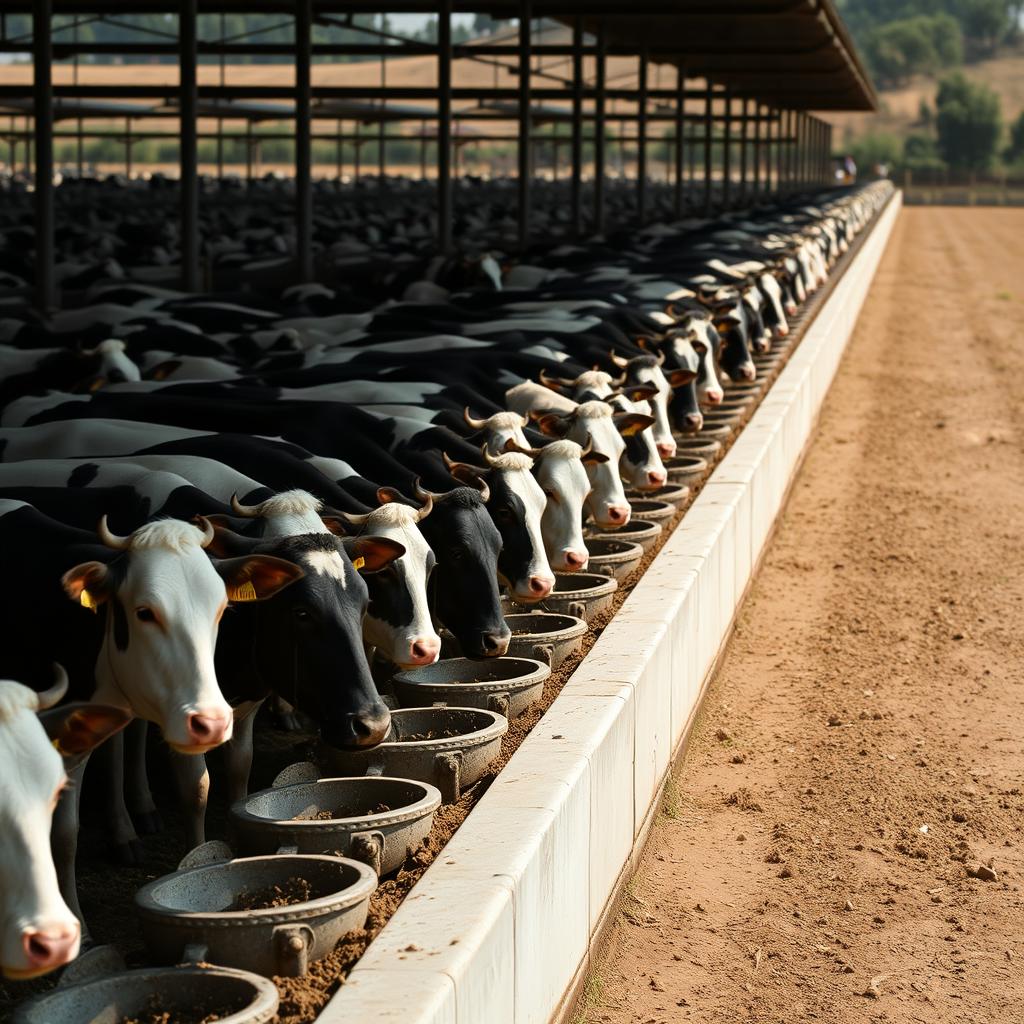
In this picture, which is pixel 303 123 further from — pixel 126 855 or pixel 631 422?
pixel 126 855

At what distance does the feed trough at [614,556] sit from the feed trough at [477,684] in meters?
2.14

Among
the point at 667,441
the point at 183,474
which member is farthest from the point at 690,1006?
the point at 667,441

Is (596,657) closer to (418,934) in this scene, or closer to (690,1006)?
(690,1006)

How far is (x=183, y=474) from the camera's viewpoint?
22.2 feet

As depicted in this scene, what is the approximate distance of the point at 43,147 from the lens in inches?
611

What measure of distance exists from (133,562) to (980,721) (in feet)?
16.3

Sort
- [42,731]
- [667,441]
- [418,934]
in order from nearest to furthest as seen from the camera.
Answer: [42,731] < [418,934] < [667,441]

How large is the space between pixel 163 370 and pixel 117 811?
595 cm

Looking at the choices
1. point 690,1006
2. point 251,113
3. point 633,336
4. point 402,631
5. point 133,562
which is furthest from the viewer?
point 251,113

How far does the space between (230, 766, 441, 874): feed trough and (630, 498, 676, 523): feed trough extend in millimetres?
4906

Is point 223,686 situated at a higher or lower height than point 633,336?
lower

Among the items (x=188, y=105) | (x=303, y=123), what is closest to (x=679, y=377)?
(x=188, y=105)

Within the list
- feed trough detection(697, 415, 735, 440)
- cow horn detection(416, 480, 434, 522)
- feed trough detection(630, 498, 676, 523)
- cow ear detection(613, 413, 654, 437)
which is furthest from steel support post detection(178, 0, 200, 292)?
cow horn detection(416, 480, 434, 522)

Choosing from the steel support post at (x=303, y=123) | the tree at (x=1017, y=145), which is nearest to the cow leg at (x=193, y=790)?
the steel support post at (x=303, y=123)
